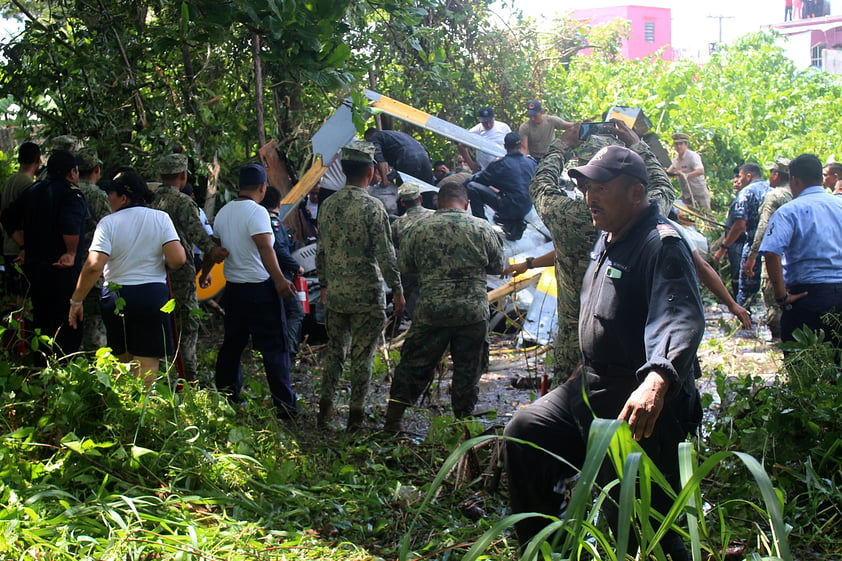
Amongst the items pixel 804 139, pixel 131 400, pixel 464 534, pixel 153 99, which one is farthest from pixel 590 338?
pixel 804 139

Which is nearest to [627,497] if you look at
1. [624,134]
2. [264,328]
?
[624,134]

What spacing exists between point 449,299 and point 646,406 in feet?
10.6

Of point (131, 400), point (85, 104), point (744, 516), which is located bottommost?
point (744, 516)

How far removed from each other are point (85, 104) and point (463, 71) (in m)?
6.18

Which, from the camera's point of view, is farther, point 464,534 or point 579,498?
point 464,534

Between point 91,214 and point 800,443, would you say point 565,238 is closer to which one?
point 800,443

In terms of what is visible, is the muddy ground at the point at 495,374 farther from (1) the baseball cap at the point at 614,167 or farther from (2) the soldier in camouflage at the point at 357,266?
(1) the baseball cap at the point at 614,167

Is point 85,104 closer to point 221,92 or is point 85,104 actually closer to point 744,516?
point 221,92

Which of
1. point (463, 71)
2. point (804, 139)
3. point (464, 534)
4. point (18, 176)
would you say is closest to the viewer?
point (464, 534)

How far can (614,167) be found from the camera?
350 centimetres

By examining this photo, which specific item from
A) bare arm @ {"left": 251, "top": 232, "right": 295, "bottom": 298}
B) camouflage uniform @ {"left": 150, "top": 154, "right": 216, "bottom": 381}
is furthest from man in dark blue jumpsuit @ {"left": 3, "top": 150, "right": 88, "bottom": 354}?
bare arm @ {"left": 251, "top": 232, "right": 295, "bottom": 298}

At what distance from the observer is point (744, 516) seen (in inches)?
168

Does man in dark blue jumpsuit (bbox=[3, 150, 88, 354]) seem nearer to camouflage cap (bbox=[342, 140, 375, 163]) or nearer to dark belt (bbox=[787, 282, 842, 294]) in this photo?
camouflage cap (bbox=[342, 140, 375, 163])

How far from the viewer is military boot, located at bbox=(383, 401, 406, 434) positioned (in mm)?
6223
